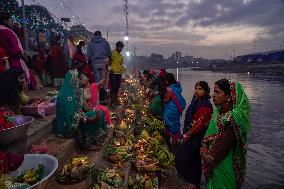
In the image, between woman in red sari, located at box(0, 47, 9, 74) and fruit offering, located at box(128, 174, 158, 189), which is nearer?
fruit offering, located at box(128, 174, 158, 189)

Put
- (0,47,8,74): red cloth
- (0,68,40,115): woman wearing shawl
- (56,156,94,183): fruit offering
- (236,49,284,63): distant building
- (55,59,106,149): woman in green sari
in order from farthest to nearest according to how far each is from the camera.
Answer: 1. (236,49,284,63): distant building
2. (0,47,8,74): red cloth
3. (55,59,106,149): woman in green sari
4. (0,68,40,115): woman wearing shawl
5. (56,156,94,183): fruit offering

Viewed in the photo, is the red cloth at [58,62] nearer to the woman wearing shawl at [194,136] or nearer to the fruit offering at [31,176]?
the woman wearing shawl at [194,136]

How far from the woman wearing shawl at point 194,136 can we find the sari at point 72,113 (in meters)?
1.81

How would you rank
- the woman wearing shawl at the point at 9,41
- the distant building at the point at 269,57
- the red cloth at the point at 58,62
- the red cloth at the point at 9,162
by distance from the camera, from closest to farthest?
the red cloth at the point at 9,162
the woman wearing shawl at the point at 9,41
the red cloth at the point at 58,62
the distant building at the point at 269,57

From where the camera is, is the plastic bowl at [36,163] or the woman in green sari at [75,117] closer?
the plastic bowl at [36,163]

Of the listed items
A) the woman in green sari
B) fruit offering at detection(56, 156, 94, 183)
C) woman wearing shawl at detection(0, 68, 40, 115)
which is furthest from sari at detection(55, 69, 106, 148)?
fruit offering at detection(56, 156, 94, 183)

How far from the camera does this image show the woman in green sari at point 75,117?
5.19 m

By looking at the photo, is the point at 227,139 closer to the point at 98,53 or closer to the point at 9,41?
the point at 9,41

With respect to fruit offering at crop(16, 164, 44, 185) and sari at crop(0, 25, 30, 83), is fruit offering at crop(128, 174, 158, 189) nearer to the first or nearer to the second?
fruit offering at crop(16, 164, 44, 185)

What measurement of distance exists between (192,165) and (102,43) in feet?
18.5

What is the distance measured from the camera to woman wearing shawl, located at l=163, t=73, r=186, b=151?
21.3ft

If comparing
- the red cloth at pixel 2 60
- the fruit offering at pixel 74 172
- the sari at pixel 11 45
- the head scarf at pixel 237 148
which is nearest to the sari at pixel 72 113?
the fruit offering at pixel 74 172

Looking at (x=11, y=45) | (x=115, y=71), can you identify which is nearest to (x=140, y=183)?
(x=11, y=45)

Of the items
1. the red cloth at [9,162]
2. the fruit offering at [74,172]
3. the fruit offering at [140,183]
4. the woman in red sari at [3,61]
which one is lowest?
the fruit offering at [140,183]
